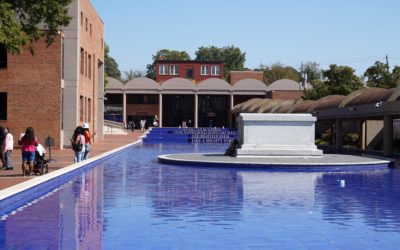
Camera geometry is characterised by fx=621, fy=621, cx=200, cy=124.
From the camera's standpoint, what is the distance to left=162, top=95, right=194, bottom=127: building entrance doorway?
89.9 meters

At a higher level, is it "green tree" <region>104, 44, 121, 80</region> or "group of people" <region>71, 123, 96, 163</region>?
"green tree" <region>104, 44, 121, 80</region>

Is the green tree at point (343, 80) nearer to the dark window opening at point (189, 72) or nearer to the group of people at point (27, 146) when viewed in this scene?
the group of people at point (27, 146)

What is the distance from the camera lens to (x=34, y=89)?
3253 cm

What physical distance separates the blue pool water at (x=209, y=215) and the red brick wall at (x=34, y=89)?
47.0 feet

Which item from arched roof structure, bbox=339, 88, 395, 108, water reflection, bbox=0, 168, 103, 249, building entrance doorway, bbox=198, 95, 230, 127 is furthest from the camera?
building entrance doorway, bbox=198, 95, 230, 127

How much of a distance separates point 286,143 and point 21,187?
15.0 meters

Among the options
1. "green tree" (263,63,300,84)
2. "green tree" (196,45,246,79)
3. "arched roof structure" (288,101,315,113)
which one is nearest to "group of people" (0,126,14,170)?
"arched roof structure" (288,101,315,113)

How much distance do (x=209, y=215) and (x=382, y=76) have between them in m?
47.9

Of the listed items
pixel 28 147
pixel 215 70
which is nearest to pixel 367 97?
pixel 28 147

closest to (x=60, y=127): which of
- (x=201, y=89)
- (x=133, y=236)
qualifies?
(x=133, y=236)

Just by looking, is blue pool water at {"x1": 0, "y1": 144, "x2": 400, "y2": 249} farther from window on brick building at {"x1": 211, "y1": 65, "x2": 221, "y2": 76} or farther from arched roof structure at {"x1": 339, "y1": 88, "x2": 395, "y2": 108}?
window on brick building at {"x1": 211, "y1": 65, "x2": 221, "y2": 76}

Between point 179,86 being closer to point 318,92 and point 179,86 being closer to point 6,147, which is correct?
point 318,92

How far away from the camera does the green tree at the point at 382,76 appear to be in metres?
54.9

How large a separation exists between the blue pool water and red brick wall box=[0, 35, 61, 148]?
1432 cm
